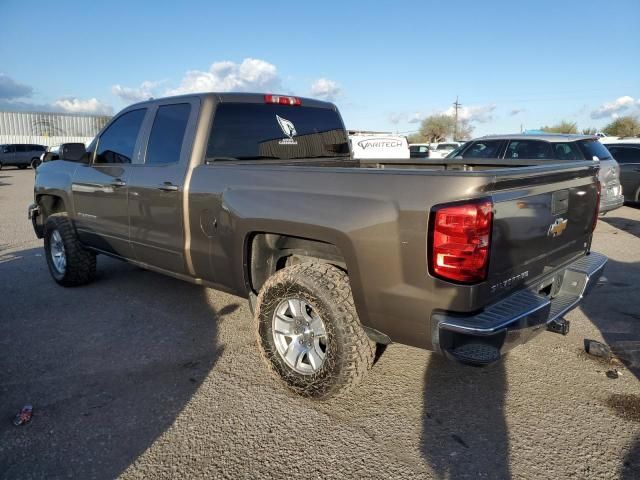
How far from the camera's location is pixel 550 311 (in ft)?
9.30

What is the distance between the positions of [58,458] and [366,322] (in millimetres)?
1825

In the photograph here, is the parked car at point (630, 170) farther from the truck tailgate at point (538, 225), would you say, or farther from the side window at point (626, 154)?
the truck tailgate at point (538, 225)

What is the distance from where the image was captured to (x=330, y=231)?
274 cm

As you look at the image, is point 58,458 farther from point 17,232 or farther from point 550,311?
point 17,232

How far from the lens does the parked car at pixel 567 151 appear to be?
8453 millimetres

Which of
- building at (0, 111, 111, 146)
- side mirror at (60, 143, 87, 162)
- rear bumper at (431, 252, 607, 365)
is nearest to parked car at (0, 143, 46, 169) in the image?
building at (0, 111, 111, 146)

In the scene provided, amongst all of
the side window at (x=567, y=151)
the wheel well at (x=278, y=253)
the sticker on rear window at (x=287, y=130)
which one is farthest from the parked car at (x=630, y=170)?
the wheel well at (x=278, y=253)

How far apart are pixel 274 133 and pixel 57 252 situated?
327cm

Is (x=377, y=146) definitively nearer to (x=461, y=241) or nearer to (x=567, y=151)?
(x=567, y=151)

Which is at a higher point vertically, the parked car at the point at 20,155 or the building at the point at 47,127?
the building at the point at 47,127

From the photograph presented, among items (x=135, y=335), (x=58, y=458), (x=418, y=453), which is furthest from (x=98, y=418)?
(x=418, y=453)

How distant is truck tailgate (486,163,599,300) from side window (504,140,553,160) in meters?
5.50

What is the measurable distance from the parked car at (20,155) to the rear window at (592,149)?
116 ft

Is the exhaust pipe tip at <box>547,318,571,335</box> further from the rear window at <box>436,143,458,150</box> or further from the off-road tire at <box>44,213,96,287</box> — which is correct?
the rear window at <box>436,143,458,150</box>
